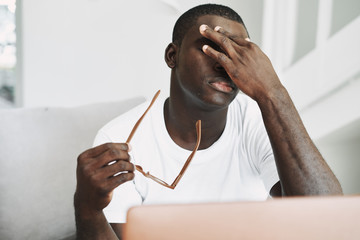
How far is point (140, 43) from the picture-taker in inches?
74.4

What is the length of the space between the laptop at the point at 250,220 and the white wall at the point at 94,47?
4.47 feet

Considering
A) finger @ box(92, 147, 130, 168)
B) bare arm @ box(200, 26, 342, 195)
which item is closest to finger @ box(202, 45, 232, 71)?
bare arm @ box(200, 26, 342, 195)

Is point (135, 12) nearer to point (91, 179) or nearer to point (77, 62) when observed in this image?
point (77, 62)

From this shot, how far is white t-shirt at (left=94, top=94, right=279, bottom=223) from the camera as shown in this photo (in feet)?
3.58

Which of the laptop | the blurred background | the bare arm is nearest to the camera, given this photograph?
→ the laptop

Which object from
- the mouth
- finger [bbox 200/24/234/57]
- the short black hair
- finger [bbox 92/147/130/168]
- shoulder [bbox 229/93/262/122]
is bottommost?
finger [bbox 92/147/130/168]

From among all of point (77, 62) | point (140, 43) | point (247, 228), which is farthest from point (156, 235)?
point (140, 43)

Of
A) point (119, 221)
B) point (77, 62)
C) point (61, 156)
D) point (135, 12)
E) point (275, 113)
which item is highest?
point (135, 12)

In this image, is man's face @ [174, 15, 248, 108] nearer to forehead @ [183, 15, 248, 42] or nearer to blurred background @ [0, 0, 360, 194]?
forehead @ [183, 15, 248, 42]

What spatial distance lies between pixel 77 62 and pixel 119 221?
945mm

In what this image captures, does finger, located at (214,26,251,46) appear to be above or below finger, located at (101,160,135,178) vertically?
above

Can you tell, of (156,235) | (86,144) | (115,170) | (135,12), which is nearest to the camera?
(156,235)

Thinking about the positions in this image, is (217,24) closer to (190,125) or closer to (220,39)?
(220,39)

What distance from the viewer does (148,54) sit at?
6.24 ft
